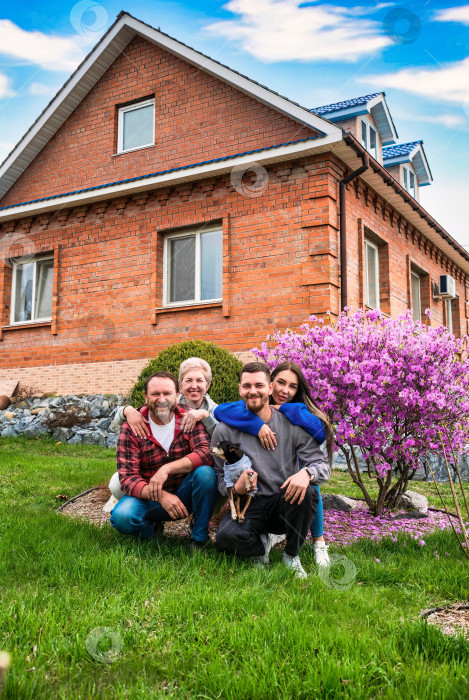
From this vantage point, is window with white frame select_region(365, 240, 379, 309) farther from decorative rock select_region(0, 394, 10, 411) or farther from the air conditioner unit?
decorative rock select_region(0, 394, 10, 411)

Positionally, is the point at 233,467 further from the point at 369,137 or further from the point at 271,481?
the point at 369,137

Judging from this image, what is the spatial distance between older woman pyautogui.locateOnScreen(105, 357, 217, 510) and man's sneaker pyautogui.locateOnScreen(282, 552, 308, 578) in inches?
40.7

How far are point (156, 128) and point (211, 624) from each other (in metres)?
11.6

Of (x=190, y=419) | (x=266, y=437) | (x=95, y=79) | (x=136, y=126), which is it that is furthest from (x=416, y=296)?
(x=266, y=437)

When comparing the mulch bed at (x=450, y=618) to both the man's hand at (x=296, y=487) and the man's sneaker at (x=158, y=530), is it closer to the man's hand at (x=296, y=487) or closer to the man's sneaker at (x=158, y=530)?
the man's hand at (x=296, y=487)

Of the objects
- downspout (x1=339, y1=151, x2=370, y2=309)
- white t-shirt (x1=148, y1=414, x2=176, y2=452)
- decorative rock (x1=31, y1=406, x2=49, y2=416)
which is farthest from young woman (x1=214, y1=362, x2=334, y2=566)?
decorative rock (x1=31, y1=406, x2=49, y2=416)

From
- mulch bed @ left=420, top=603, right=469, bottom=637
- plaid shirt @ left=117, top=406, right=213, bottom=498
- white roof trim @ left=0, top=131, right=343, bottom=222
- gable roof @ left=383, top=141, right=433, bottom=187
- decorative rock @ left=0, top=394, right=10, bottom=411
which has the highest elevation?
gable roof @ left=383, top=141, right=433, bottom=187

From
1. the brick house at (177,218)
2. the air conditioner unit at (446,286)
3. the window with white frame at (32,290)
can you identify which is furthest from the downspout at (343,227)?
the window with white frame at (32,290)

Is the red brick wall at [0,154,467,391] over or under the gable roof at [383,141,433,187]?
under

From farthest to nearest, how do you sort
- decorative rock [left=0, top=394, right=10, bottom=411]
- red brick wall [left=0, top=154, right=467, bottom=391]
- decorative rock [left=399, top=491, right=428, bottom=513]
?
1. decorative rock [left=0, top=394, right=10, bottom=411]
2. red brick wall [left=0, top=154, right=467, bottom=391]
3. decorative rock [left=399, top=491, right=428, bottom=513]

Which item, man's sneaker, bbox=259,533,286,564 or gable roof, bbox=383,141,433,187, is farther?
gable roof, bbox=383,141,433,187

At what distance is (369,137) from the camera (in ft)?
46.9

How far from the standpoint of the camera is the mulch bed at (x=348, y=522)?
4.68 meters

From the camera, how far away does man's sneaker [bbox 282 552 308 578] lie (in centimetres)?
350
